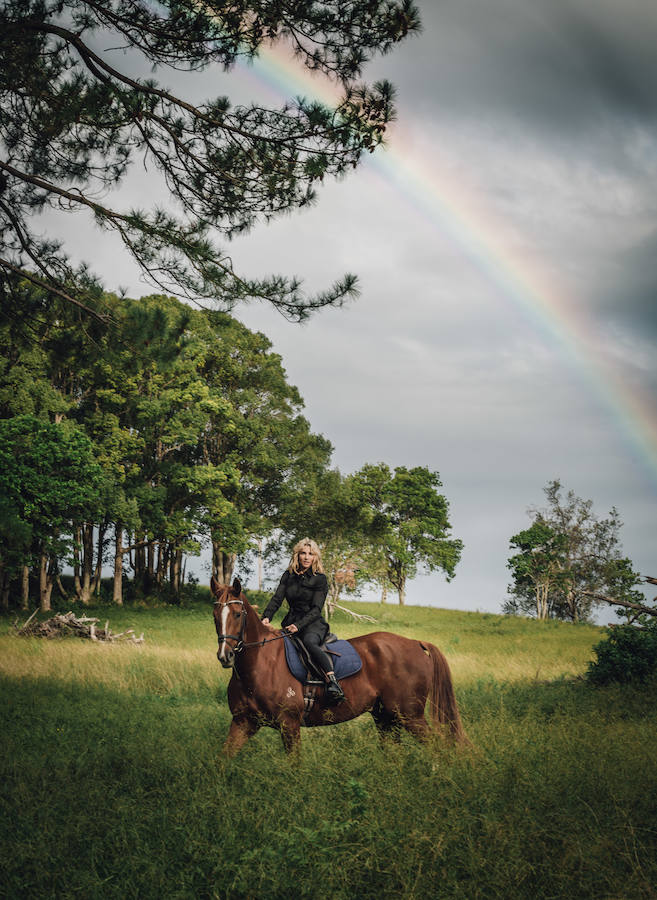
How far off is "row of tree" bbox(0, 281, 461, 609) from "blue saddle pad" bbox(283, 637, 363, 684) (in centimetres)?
1419

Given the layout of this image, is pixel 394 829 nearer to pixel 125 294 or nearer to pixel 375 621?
pixel 125 294

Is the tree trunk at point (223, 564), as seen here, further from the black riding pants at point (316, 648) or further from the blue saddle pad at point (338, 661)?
the black riding pants at point (316, 648)

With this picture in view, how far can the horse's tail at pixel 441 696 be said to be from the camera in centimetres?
679

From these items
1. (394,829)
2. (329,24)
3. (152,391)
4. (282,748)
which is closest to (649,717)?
(282,748)

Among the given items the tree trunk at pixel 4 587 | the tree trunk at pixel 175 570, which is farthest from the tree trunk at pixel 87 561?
the tree trunk at pixel 175 570

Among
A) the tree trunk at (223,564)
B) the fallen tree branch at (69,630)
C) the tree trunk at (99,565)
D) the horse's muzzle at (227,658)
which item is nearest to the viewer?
the horse's muzzle at (227,658)

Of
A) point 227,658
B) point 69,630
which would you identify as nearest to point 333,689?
point 227,658

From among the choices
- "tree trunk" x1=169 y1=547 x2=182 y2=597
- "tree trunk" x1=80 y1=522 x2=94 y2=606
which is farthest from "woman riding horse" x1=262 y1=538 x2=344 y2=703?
"tree trunk" x1=169 y1=547 x2=182 y2=597

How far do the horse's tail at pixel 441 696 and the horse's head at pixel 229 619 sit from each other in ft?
8.01

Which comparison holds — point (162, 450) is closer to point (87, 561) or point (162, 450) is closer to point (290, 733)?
point (87, 561)

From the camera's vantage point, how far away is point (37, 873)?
399 centimetres

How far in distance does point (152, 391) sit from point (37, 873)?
23668 millimetres

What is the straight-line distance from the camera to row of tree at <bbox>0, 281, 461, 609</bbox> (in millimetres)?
21266

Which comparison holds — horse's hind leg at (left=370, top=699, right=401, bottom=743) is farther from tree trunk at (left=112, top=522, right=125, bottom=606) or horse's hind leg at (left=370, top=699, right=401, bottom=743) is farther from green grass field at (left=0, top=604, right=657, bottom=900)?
tree trunk at (left=112, top=522, right=125, bottom=606)
